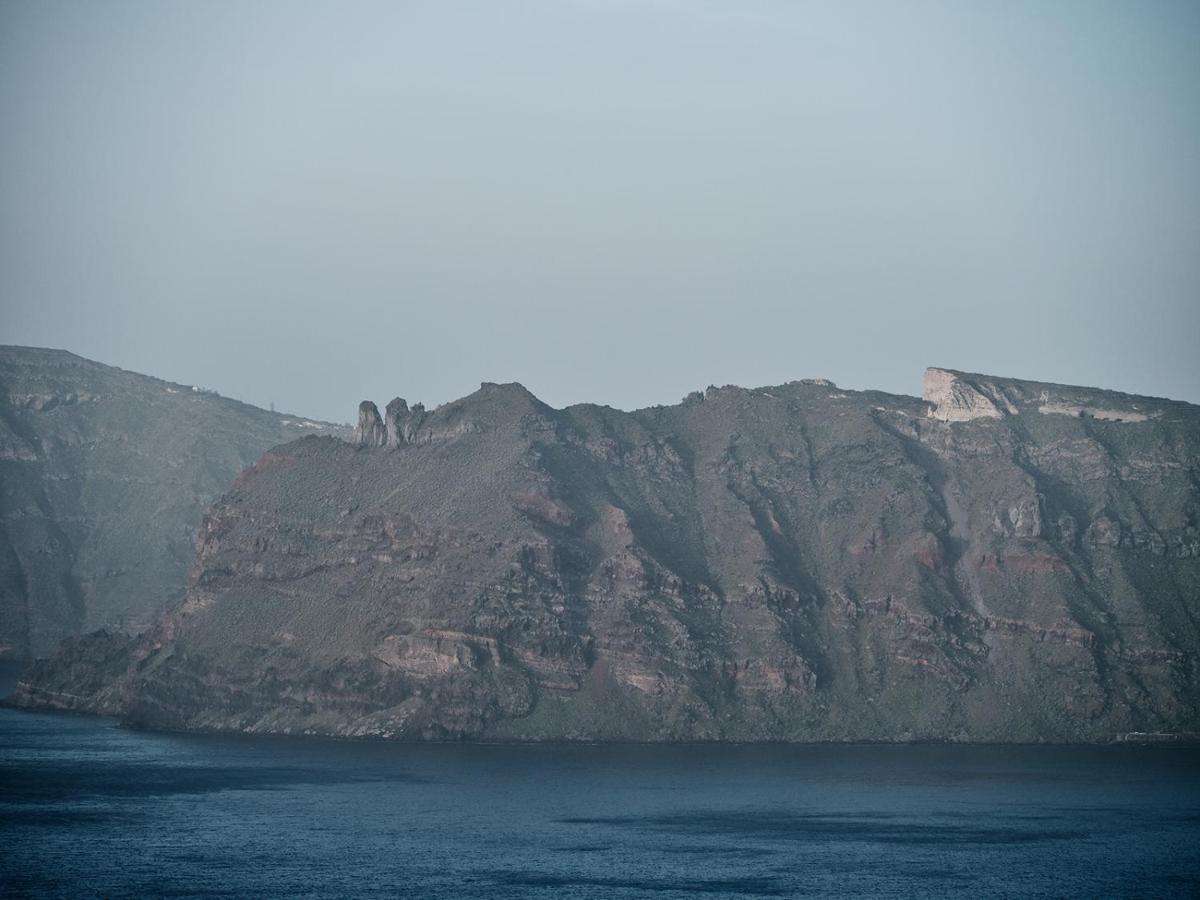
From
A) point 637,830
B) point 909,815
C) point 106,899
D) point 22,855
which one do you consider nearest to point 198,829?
point 22,855

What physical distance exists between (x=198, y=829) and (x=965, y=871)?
61.0 metres

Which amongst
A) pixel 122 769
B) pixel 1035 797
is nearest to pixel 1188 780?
pixel 1035 797

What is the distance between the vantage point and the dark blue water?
127m

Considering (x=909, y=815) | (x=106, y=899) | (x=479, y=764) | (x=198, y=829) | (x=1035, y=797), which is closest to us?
(x=106, y=899)

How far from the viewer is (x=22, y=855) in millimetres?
132125

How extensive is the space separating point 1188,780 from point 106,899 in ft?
348

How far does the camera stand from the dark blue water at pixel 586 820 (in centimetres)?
12725

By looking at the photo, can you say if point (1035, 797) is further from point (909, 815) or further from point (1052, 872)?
point (1052, 872)

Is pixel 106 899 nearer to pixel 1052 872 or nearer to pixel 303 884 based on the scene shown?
pixel 303 884

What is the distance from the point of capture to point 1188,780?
174250 millimetres

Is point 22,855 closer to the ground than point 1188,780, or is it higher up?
closer to the ground

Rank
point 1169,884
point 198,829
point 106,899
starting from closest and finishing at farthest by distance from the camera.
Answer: point 106,899
point 1169,884
point 198,829

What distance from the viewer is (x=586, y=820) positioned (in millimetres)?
151875

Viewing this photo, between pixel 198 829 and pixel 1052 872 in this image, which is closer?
pixel 1052 872
